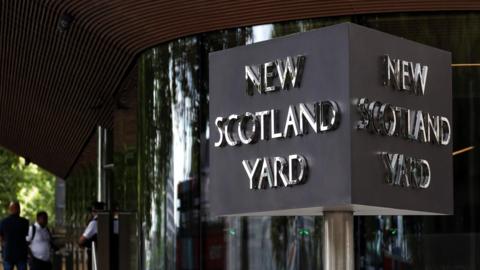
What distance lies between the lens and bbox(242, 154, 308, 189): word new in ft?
14.5

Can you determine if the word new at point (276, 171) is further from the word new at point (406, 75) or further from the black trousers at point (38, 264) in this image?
the black trousers at point (38, 264)

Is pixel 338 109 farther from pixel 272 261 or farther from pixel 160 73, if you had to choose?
pixel 160 73

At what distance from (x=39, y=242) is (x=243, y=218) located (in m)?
7.32

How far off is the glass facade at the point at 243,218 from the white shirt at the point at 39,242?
15.8ft

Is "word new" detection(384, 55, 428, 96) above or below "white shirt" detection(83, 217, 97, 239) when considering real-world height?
above

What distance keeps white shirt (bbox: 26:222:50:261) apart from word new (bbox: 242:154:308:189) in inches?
564

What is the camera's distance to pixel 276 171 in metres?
4.59

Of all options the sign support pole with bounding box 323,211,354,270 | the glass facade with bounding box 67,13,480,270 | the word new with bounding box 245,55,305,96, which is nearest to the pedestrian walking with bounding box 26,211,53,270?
the glass facade with bounding box 67,13,480,270

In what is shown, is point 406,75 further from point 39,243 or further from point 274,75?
point 39,243

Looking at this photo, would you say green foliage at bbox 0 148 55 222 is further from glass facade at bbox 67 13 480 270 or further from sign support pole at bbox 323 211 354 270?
sign support pole at bbox 323 211 354 270

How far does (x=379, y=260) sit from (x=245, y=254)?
1561 mm

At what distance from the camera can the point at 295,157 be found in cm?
447

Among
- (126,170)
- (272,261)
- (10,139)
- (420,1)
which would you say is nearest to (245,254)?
(272,261)

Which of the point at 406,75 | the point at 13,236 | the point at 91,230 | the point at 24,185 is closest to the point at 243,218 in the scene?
the point at 91,230
